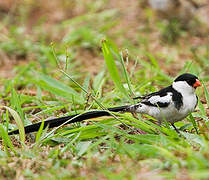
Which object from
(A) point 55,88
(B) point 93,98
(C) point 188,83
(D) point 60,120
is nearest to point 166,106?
(C) point 188,83

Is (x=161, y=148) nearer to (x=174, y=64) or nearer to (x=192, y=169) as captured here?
(x=192, y=169)

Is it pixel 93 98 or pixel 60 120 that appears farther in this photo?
pixel 60 120

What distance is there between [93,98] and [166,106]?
1.92 ft

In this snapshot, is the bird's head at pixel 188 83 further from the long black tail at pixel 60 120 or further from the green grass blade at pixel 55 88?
the green grass blade at pixel 55 88

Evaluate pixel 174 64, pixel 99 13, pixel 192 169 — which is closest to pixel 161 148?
pixel 192 169

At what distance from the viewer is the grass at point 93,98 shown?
92.7 inches

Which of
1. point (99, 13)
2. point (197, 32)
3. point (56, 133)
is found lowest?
point (56, 133)

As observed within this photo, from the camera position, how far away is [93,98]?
9.44ft

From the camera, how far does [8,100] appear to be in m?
4.14

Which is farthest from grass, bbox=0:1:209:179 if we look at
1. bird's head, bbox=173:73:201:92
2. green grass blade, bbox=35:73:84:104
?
bird's head, bbox=173:73:201:92

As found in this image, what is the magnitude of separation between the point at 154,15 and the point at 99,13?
3.26 feet

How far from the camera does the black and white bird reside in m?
3.00

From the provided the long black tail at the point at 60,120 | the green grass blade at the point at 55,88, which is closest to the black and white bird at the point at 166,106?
the long black tail at the point at 60,120

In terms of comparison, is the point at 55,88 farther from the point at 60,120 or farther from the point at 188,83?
the point at 188,83
